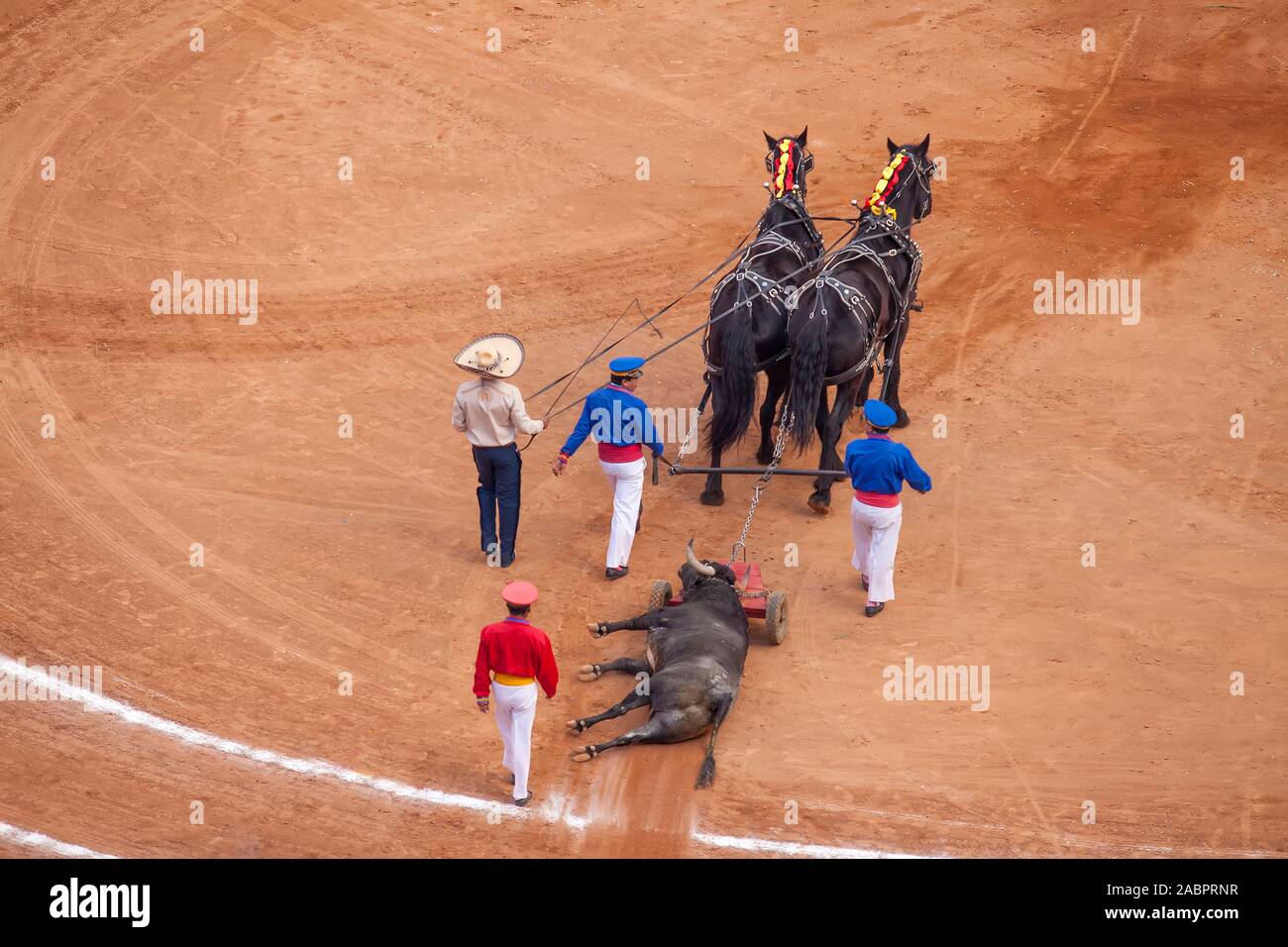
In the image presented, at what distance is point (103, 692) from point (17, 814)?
1519mm

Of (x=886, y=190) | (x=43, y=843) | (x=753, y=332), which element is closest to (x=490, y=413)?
(x=753, y=332)

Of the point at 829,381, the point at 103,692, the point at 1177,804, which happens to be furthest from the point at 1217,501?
the point at 103,692

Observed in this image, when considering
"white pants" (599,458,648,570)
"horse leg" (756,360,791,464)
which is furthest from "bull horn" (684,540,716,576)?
"horse leg" (756,360,791,464)

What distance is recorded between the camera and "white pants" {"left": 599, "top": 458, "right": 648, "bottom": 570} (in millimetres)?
12992

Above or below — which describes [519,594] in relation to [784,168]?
below

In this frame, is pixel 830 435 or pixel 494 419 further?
pixel 830 435

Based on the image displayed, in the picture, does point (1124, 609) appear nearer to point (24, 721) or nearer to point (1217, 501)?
point (1217, 501)

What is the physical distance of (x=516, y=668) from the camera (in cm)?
988

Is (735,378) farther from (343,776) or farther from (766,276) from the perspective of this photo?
(343,776)

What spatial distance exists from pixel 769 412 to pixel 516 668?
19.0 feet

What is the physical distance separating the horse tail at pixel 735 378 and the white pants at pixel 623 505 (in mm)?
1199

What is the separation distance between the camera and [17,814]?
993 centimetres

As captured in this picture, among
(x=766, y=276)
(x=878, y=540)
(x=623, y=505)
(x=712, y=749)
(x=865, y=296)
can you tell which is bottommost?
(x=712, y=749)

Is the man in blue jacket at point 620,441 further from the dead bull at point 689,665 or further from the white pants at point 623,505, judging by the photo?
the dead bull at point 689,665
